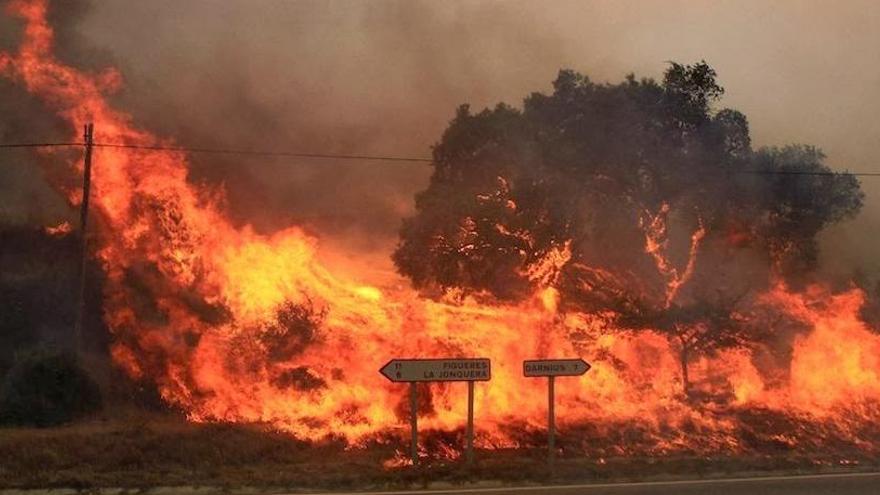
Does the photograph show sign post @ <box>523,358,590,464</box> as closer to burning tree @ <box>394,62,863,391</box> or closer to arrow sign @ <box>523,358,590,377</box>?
arrow sign @ <box>523,358,590,377</box>

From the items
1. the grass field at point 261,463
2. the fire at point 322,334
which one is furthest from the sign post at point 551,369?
the fire at point 322,334

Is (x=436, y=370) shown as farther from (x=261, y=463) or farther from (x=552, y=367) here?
(x=261, y=463)

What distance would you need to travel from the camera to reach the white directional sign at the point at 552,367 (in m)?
14.2

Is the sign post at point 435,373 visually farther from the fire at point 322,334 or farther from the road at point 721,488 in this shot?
the fire at point 322,334

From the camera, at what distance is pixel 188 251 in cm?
1962

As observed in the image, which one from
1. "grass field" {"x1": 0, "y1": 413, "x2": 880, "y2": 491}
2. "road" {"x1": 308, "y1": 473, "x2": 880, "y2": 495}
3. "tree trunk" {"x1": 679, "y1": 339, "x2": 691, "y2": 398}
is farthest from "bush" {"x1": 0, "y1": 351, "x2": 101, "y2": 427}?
"tree trunk" {"x1": 679, "y1": 339, "x2": 691, "y2": 398}

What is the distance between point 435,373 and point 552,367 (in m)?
2.30

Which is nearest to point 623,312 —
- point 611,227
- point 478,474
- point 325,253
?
point 611,227

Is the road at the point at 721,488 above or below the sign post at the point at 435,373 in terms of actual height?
Result: below

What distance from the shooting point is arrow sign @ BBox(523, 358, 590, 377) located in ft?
46.7

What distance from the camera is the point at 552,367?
1435 cm

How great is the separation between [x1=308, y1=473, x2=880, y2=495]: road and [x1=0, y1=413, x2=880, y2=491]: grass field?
611 millimetres

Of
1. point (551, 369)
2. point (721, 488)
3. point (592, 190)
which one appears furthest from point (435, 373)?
point (592, 190)

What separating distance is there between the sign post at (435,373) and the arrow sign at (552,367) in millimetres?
801
